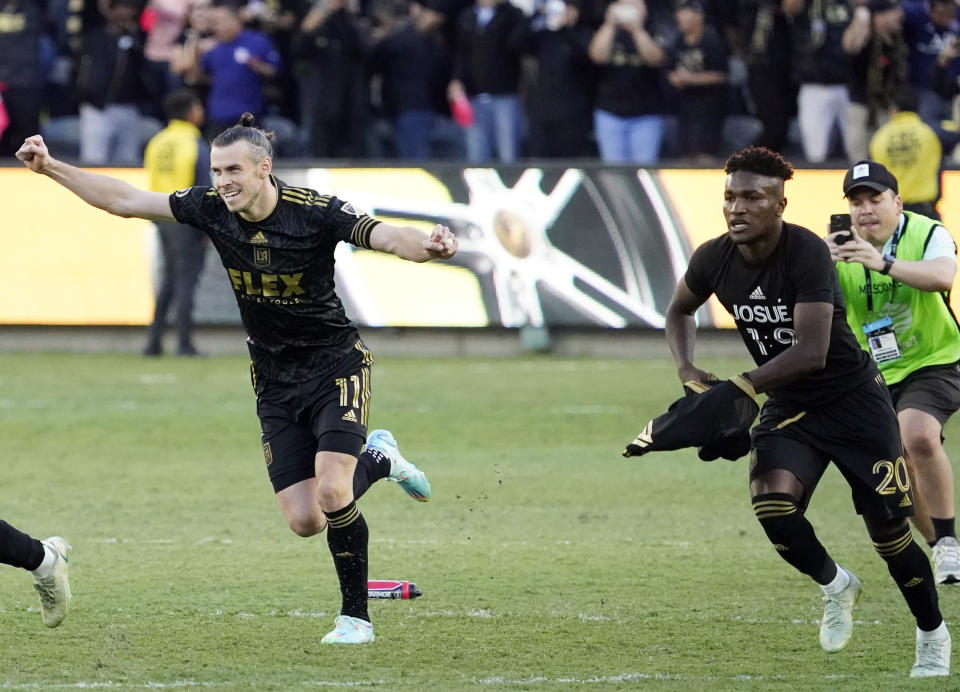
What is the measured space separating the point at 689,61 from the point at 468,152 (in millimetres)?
2774

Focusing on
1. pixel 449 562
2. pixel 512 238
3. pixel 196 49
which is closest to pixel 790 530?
pixel 449 562

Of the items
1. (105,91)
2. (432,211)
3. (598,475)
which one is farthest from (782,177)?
(105,91)

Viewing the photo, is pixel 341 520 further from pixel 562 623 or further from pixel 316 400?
pixel 562 623

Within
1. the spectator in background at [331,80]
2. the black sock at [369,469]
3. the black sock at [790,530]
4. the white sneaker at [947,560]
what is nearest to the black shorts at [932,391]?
the white sneaker at [947,560]

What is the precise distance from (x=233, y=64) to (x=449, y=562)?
432 inches

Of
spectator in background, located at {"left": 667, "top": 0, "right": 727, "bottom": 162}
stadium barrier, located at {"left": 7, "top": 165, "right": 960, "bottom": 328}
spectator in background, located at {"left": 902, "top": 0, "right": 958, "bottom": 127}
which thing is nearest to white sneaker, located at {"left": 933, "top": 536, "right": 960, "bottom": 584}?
stadium barrier, located at {"left": 7, "top": 165, "right": 960, "bottom": 328}

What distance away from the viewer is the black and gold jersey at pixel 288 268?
7102mm

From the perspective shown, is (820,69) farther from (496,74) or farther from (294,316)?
(294,316)

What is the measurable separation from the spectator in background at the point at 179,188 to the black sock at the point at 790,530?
11.5m

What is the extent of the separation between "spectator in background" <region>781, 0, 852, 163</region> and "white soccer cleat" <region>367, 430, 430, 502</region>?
9580 millimetres

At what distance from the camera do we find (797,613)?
7.54 metres

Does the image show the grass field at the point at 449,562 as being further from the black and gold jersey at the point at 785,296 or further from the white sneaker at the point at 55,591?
the black and gold jersey at the point at 785,296

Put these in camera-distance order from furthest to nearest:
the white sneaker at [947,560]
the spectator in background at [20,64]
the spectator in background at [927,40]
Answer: the spectator in background at [20,64], the spectator in background at [927,40], the white sneaker at [947,560]

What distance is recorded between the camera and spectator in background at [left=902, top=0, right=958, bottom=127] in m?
17.2
